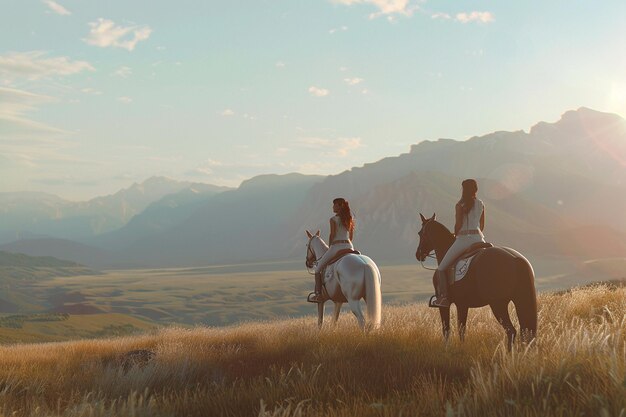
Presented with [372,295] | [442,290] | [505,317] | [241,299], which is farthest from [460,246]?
[241,299]

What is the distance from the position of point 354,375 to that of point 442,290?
295 cm

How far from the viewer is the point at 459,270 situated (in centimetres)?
913

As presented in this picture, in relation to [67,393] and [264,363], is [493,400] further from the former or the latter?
[67,393]

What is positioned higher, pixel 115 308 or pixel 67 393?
pixel 67 393

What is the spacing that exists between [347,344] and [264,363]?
1299mm

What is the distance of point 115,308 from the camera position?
162750 millimetres

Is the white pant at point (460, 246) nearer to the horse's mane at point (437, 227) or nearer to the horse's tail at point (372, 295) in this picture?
the horse's mane at point (437, 227)

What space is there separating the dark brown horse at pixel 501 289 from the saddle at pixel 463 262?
90 millimetres

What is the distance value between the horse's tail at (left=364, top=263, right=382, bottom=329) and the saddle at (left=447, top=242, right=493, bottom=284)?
259cm

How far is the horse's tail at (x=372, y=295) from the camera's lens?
11.7 metres

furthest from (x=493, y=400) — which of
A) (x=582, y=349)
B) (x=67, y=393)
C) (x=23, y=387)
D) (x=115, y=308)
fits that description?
(x=115, y=308)

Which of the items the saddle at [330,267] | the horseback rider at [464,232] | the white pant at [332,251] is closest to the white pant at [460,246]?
the horseback rider at [464,232]

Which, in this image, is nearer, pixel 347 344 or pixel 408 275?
pixel 347 344

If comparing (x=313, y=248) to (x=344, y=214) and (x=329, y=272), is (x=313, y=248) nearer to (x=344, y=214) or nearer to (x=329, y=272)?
(x=329, y=272)
